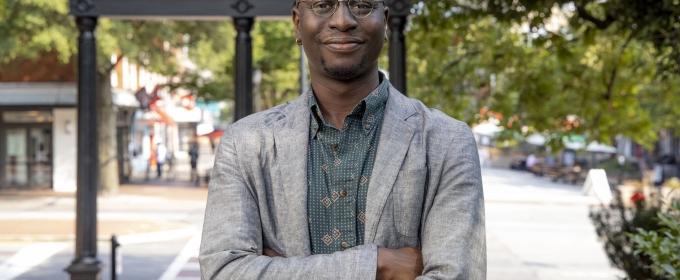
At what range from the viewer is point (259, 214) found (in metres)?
1.96

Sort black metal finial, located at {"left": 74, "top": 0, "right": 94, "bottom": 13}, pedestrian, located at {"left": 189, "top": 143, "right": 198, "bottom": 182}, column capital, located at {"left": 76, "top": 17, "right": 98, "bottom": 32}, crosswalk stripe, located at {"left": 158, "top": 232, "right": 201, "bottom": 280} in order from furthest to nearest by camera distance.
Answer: pedestrian, located at {"left": 189, "top": 143, "right": 198, "bottom": 182}, crosswalk stripe, located at {"left": 158, "top": 232, "right": 201, "bottom": 280}, column capital, located at {"left": 76, "top": 17, "right": 98, "bottom": 32}, black metal finial, located at {"left": 74, "top": 0, "right": 94, "bottom": 13}

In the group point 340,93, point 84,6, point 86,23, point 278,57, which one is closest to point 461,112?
point 86,23

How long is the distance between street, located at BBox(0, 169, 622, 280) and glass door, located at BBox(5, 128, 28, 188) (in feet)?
8.67

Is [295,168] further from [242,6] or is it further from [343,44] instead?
[242,6]

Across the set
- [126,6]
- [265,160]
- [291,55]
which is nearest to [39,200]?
[291,55]

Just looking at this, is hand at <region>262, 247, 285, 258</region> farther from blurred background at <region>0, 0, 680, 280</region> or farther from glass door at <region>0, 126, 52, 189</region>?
glass door at <region>0, 126, 52, 189</region>

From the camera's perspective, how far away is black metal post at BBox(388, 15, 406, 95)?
6.41 metres

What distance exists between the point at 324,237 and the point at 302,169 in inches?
6.3

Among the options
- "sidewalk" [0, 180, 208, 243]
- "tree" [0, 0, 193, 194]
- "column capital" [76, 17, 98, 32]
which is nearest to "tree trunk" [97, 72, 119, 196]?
"tree" [0, 0, 193, 194]

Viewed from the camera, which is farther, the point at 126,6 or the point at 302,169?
the point at 126,6

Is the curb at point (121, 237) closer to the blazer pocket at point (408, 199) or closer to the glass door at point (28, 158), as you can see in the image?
the glass door at point (28, 158)

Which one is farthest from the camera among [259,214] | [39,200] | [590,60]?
[39,200]

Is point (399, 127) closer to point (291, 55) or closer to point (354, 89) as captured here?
point (354, 89)

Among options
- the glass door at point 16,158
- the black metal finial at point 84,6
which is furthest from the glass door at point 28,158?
the black metal finial at point 84,6
